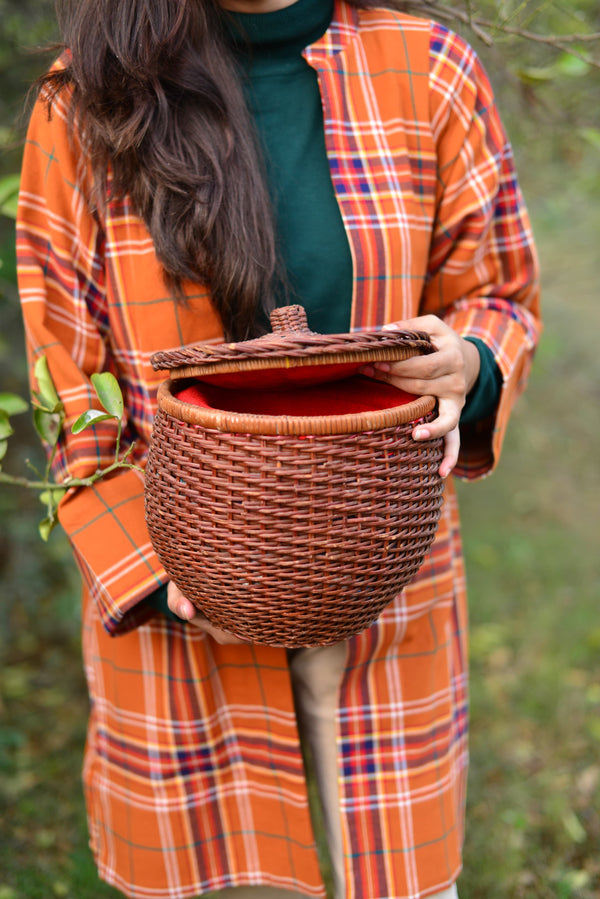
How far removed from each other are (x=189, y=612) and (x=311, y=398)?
35 centimetres

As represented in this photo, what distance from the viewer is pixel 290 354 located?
86 cm

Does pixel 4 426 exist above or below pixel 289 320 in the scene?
below

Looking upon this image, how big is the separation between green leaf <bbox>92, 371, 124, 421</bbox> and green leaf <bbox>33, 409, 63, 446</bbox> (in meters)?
0.13

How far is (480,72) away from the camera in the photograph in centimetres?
133

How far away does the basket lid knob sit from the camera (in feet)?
3.24

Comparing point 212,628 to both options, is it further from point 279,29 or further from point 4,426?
point 279,29

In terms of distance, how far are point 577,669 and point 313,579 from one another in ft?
8.50

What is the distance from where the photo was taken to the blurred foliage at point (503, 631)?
219 centimetres

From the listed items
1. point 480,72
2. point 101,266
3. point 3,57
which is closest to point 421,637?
point 101,266

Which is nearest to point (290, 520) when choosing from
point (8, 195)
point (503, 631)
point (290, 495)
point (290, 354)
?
point (290, 495)

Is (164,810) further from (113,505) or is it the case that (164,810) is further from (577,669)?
(577,669)

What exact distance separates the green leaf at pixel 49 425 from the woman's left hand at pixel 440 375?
0.51 meters

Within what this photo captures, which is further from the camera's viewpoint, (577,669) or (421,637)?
(577,669)

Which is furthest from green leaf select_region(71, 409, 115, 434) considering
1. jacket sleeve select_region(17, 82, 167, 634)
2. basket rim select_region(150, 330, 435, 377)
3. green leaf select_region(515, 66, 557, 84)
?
green leaf select_region(515, 66, 557, 84)
